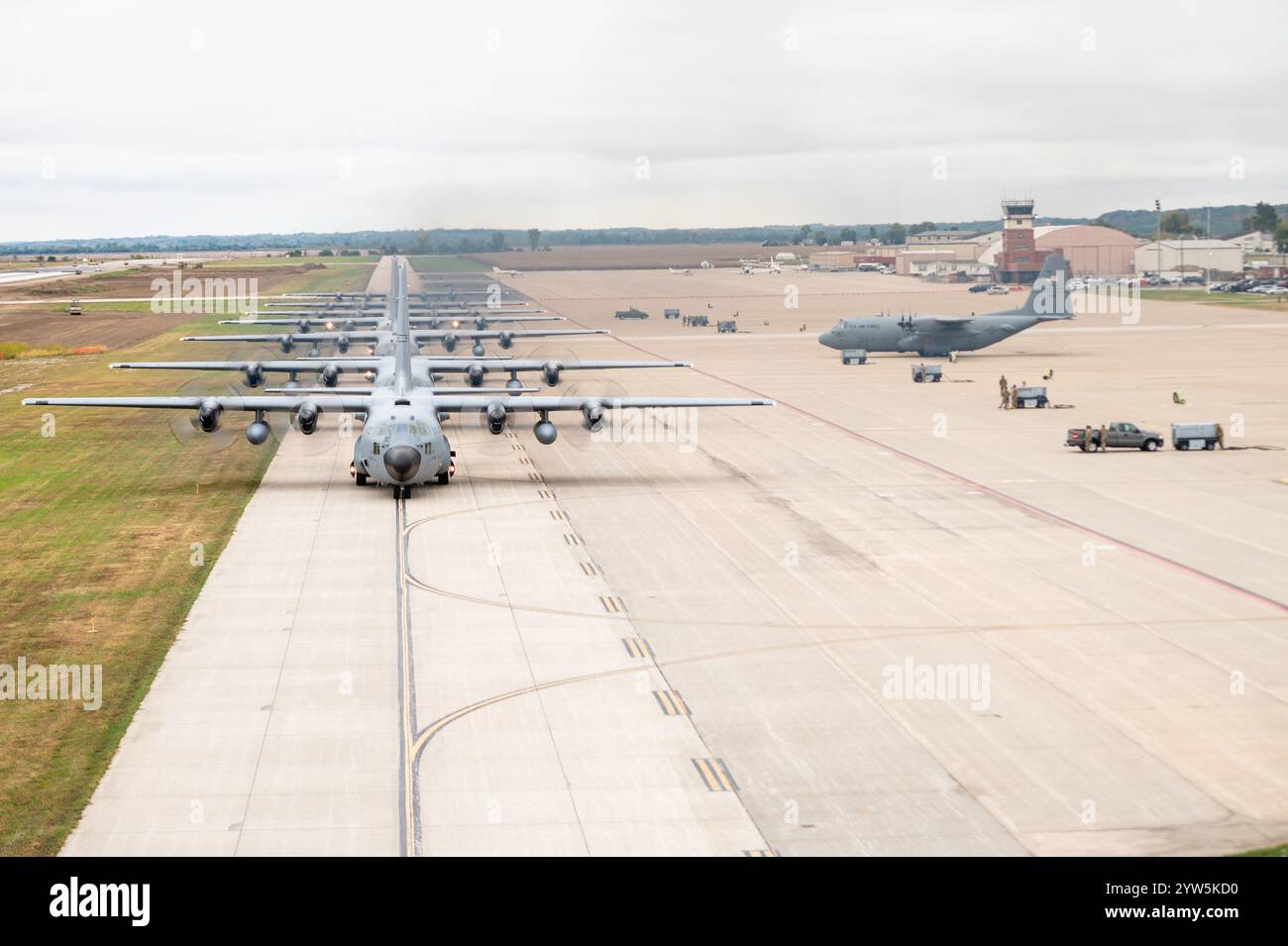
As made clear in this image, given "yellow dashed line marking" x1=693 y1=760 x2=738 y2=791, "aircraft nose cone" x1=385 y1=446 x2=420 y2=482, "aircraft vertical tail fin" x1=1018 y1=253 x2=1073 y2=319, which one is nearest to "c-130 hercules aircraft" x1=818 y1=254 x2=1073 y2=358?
Result: "aircraft vertical tail fin" x1=1018 y1=253 x2=1073 y2=319

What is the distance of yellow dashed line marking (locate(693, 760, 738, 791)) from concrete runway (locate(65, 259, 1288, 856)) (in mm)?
121

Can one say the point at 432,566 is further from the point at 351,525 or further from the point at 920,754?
the point at 920,754

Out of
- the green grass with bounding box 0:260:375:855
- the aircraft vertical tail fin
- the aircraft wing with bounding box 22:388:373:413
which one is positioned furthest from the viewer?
the aircraft vertical tail fin

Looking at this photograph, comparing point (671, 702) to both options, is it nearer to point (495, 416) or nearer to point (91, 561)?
point (91, 561)

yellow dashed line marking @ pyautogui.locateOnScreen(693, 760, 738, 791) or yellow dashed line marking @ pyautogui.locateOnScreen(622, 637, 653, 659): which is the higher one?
yellow dashed line marking @ pyautogui.locateOnScreen(622, 637, 653, 659)

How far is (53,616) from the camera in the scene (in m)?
35.1

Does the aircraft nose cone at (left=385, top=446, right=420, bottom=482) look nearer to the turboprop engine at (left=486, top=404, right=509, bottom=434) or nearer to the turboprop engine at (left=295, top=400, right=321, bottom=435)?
the turboprop engine at (left=486, top=404, right=509, bottom=434)

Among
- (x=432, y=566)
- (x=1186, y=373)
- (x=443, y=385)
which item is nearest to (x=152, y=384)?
(x=443, y=385)

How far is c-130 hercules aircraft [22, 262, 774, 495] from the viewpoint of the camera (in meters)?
49.8

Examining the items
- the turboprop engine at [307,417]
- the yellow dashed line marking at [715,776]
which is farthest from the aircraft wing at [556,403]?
the yellow dashed line marking at [715,776]

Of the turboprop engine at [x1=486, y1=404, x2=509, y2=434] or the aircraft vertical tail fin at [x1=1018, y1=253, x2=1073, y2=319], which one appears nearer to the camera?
the turboprop engine at [x1=486, y1=404, x2=509, y2=434]

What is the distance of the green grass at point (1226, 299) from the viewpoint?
6388 inches

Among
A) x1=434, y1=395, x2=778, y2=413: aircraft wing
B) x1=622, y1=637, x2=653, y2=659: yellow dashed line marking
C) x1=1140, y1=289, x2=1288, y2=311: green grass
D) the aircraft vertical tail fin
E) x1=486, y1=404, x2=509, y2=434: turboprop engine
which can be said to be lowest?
x1=622, y1=637, x2=653, y2=659: yellow dashed line marking

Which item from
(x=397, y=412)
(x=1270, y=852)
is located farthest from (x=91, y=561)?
(x=1270, y=852)
